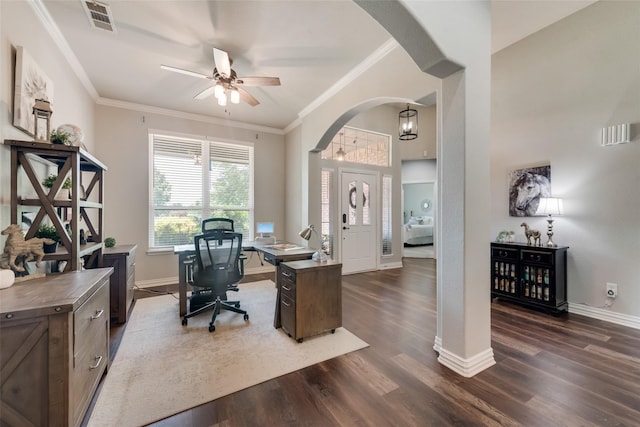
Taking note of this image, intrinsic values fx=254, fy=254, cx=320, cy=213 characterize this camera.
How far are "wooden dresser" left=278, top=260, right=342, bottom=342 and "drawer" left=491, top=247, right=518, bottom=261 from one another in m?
2.50

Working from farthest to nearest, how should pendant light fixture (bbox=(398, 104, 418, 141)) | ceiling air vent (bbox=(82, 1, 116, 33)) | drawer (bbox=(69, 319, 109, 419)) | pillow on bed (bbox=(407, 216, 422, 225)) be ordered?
pillow on bed (bbox=(407, 216, 422, 225))
pendant light fixture (bbox=(398, 104, 418, 141))
ceiling air vent (bbox=(82, 1, 116, 33))
drawer (bbox=(69, 319, 109, 419))

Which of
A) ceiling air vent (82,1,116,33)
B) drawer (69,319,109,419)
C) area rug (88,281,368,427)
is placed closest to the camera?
drawer (69,319,109,419)

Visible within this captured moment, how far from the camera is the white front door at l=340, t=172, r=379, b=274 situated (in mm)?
5125

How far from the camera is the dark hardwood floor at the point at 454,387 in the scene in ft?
5.06

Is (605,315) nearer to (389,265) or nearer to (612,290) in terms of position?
(612,290)

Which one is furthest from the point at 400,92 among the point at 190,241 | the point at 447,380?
the point at 190,241

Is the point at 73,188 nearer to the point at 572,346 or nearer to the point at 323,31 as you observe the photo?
the point at 323,31

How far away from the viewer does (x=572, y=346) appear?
91.8 inches

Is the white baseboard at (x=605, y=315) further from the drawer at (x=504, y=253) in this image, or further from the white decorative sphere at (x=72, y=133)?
the white decorative sphere at (x=72, y=133)

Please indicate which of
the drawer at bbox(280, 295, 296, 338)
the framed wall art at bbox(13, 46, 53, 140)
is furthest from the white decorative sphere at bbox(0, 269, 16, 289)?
the drawer at bbox(280, 295, 296, 338)

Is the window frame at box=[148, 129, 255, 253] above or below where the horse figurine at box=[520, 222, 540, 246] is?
above

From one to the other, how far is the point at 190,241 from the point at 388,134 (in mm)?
4572

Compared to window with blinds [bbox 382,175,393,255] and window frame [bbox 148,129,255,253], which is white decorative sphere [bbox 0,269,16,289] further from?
window with blinds [bbox 382,175,393,255]

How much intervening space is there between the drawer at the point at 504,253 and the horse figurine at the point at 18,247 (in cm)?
480
